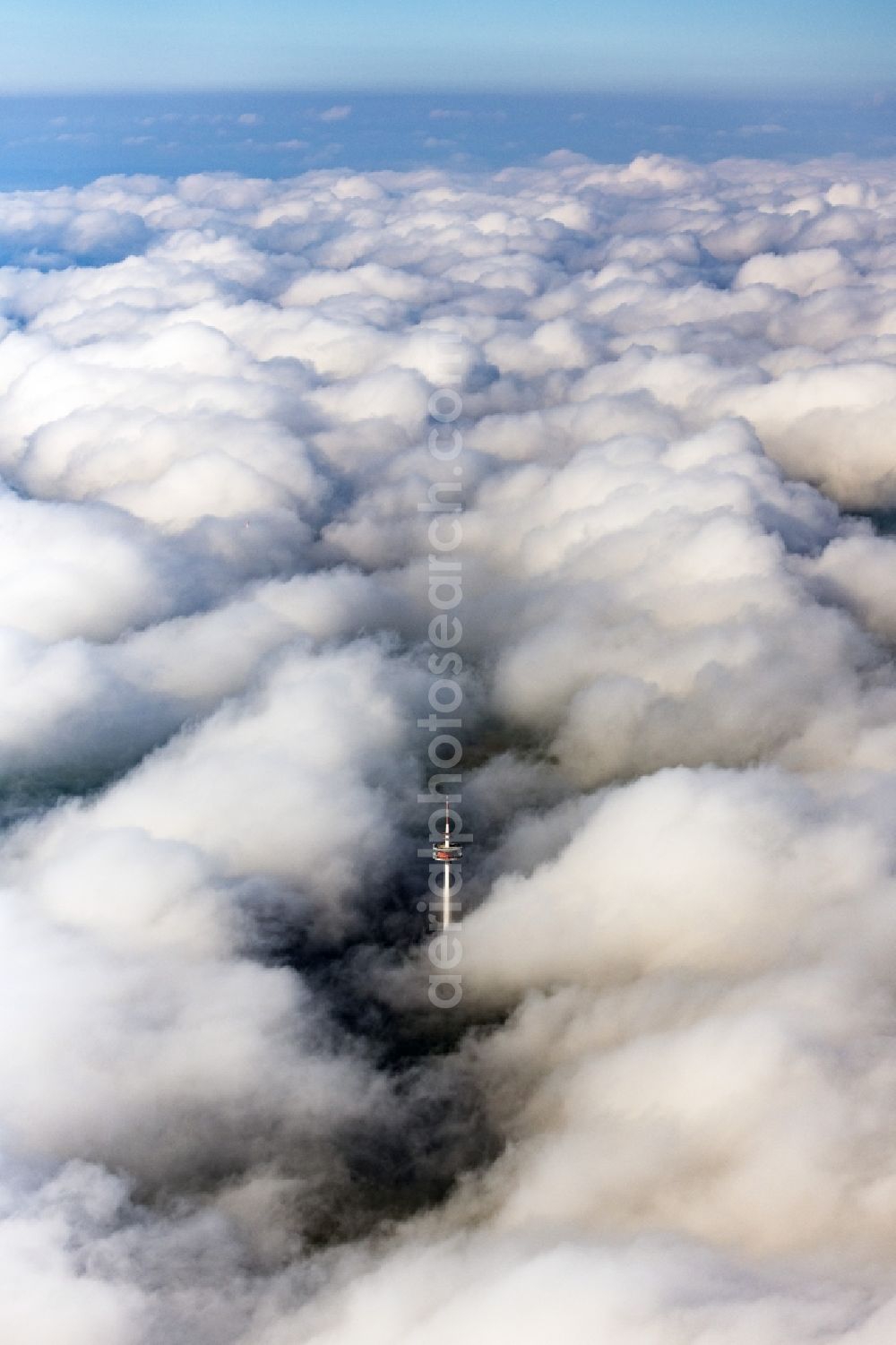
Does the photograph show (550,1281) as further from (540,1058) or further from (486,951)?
(486,951)

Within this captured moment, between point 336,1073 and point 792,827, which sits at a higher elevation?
point 792,827

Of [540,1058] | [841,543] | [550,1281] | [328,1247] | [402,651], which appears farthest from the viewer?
[841,543]

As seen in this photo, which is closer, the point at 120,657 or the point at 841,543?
the point at 120,657

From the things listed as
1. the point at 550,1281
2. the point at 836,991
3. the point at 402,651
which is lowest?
the point at 550,1281

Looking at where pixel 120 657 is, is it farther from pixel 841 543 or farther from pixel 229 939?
pixel 841 543

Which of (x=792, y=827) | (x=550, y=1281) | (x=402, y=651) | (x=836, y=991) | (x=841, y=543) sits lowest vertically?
(x=550, y=1281)

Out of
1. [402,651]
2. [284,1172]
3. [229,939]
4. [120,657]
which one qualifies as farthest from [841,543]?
[284,1172]

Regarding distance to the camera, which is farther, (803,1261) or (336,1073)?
(336,1073)

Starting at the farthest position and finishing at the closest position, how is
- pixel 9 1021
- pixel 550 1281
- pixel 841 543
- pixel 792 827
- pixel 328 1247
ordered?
pixel 841 543 < pixel 792 827 < pixel 9 1021 < pixel 328 1247 < pixel 550 1281

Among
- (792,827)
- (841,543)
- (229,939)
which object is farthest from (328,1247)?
(841,543)
